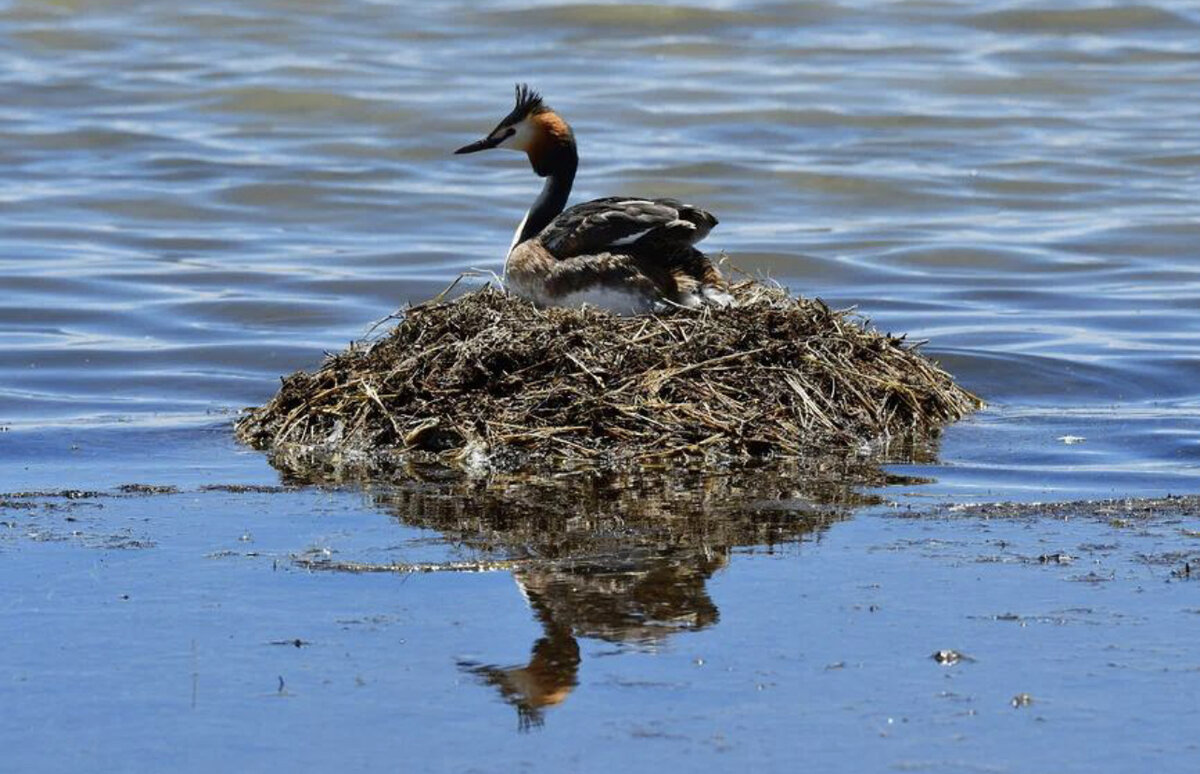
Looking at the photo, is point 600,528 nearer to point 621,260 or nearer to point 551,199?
point 621,260

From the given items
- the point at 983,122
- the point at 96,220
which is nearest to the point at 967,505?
the point at 96,220

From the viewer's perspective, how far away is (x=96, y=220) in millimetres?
19547

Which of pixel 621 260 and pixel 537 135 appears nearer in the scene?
pixel 621 260

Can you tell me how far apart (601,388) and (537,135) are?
2.55 metres

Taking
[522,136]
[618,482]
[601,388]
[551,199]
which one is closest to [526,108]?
[522,136]

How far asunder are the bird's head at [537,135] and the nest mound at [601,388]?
1.40m

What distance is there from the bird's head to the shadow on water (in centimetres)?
268

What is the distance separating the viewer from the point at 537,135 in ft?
38.4

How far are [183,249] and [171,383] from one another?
5706 mm

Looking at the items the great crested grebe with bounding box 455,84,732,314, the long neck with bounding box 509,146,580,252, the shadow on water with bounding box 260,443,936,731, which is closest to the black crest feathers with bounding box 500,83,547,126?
the long neck with bounding box 509,146,580,252

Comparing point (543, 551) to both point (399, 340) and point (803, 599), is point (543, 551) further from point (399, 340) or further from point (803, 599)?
point (399, 340)

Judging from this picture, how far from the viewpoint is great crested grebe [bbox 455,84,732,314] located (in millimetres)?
10477

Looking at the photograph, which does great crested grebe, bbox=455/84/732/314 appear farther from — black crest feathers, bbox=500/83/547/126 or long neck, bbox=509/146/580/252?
black crest feathers, bbox=500/83/547/126

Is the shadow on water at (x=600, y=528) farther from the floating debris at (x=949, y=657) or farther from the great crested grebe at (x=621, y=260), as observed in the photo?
the great crested grebe at (x=621, y=260)
